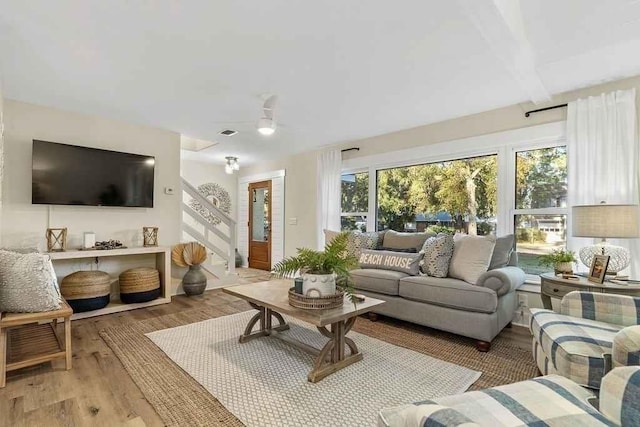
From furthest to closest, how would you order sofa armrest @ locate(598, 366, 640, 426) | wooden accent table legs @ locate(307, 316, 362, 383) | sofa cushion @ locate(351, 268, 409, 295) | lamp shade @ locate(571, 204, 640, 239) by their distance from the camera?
sofa cushion @ locate(351, 268, 409, 295), lamp shade @ locate(571, 204, 640, 239), wooden accent table legs @ locate(307, 316, 362, 383), sofa armrest @ locate(598, 366, 640, 426)

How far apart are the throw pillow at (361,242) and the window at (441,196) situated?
2.56 ft

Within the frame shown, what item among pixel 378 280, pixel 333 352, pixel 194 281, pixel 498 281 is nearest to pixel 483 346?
pixel 498 281

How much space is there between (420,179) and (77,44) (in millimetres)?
3850

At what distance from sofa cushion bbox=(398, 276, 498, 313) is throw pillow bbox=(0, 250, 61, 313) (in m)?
2.87

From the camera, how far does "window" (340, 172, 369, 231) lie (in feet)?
16.5

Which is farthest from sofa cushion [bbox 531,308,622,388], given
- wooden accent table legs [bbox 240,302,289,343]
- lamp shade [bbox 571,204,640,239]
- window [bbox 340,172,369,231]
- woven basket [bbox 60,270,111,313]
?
woven basket [bbox 60,270,111,313]

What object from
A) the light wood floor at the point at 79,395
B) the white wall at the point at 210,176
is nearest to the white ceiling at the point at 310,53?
the light wood floor at the point at 79,395

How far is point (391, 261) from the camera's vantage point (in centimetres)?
343

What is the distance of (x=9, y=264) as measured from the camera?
6.84 ft

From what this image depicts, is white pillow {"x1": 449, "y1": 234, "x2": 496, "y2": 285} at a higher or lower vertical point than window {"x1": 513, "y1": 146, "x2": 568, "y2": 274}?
lower

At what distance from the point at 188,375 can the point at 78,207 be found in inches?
110

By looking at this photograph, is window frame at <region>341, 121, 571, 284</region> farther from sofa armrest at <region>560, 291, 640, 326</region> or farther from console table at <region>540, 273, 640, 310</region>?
sofa armrest at <region>560, 291, 640, 326</region>

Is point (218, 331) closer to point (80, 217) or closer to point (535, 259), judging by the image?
point (80, 217)

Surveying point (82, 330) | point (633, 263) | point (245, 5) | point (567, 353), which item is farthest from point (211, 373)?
point (633, 263)
